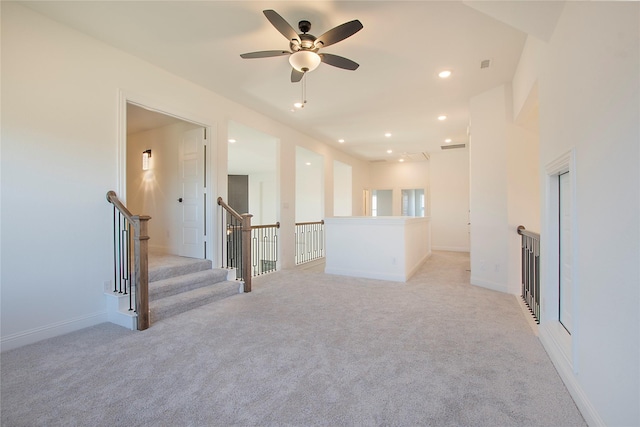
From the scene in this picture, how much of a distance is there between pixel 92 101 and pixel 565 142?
4.29 m

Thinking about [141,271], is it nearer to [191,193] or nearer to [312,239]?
[191,193]

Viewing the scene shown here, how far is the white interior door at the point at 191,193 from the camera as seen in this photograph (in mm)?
4520

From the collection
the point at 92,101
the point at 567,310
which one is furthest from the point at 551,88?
the point at 92,101

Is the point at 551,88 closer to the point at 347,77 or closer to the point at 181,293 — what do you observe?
the point at 347,77

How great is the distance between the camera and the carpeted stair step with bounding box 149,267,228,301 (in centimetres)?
337

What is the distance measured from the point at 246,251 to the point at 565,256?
3596 millimetres

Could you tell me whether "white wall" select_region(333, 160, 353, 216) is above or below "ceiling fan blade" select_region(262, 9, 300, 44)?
below

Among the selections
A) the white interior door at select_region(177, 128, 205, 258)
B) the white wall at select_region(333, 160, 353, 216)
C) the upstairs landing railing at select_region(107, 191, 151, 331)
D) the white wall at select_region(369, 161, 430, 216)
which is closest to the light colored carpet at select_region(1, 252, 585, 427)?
the upstairs landing railing at select_region(107, 191, 151, 331)

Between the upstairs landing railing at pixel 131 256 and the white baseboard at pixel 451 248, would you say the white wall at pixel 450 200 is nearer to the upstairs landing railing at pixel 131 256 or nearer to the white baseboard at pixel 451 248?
the white baseboard at pixel 451 248

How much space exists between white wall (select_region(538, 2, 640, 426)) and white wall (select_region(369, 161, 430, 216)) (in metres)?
7.80

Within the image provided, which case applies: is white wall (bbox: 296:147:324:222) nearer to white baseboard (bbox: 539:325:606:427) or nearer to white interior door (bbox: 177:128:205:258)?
white interior door (bbox: 177:128:205:258)

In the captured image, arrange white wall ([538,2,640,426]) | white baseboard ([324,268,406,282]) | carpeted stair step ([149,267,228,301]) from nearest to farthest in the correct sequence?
white wall ([538,2,640,426]) < carpeted stair step ([149,267,228,301]) < white baseboard ([324,268,406,282])

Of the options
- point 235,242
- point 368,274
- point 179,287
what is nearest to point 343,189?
point 368,274

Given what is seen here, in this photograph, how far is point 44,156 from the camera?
2.62 m
